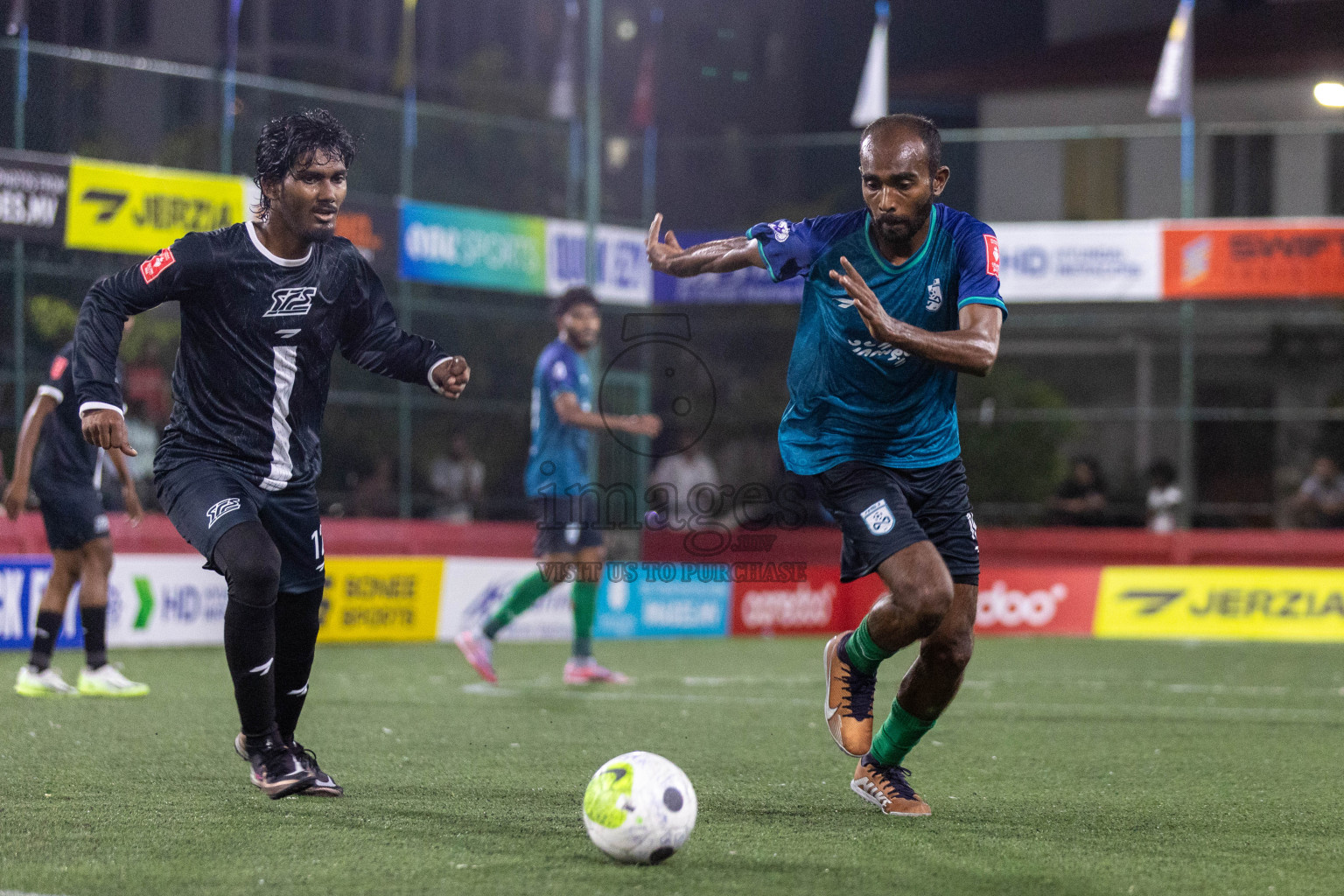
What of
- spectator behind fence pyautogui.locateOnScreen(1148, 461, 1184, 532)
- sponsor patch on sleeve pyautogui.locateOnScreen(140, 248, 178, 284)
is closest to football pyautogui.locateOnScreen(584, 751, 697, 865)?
sponsor patch on sleeve pyautogui.locateOnScreen(140, 248, 178, 284)

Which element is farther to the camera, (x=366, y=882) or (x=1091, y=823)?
(x=1091, y=823)

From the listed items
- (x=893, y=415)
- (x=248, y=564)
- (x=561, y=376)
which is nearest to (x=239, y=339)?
(x=248, y=564)

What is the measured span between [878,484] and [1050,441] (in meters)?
15.3

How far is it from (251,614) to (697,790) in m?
1.65

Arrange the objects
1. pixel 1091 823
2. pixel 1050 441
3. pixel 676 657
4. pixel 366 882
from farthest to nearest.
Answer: pixel 1050 441
pixel 676 657
pixel 1091 823
pixel 366 882

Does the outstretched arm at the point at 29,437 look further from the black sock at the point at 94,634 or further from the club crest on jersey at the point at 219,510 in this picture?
the club crest on jersey at the point at 219,510

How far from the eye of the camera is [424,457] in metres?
17.9

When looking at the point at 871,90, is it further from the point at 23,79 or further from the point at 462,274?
the point at 23,79

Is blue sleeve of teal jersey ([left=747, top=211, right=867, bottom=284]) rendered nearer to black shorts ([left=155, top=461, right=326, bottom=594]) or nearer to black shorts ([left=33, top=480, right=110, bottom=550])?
black shorts ([left=155, top=461, right=326, bottom=594])

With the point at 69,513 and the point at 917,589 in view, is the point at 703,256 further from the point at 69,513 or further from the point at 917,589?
the point at 69,513

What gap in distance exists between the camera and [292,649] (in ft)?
18.4

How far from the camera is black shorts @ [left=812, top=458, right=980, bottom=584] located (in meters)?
5.12

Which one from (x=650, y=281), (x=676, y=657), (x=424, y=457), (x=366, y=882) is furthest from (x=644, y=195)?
(x=366, y=882)

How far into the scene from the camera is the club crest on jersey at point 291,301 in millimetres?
5434
